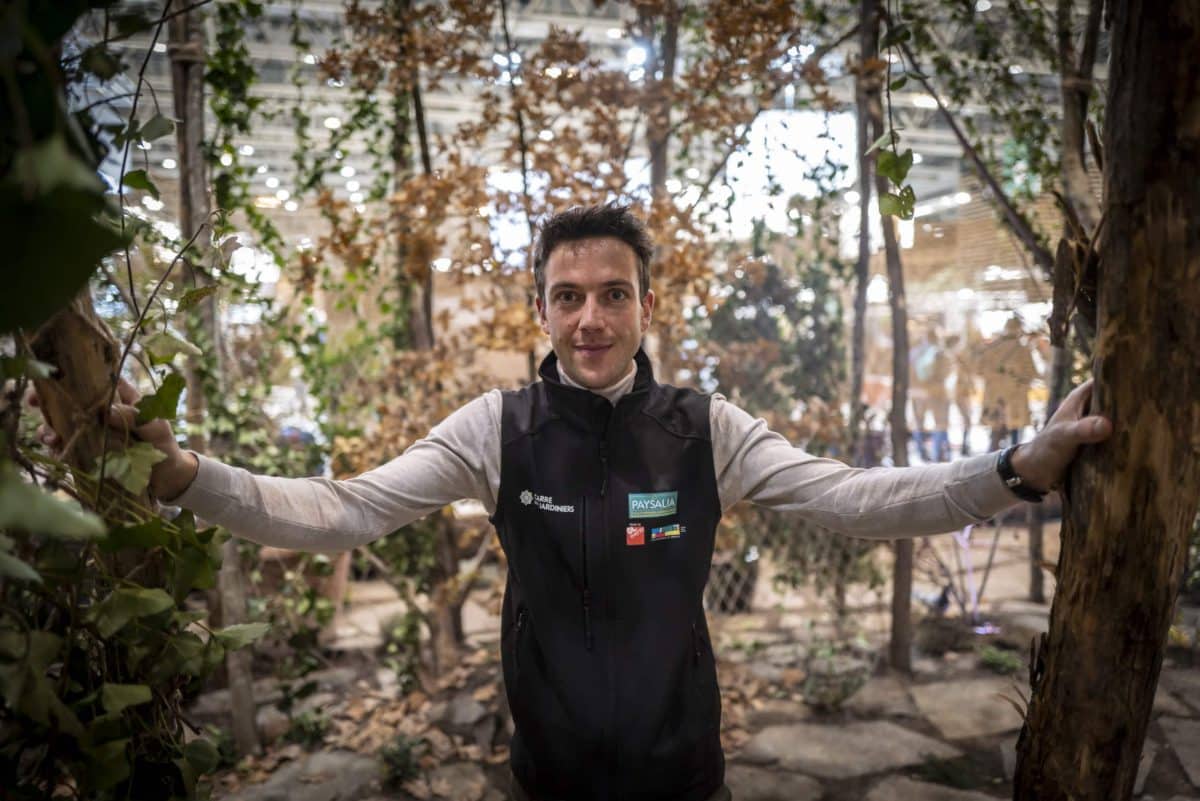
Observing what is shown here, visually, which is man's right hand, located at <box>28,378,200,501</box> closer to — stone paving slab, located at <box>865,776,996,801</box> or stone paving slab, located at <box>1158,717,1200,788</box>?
stone paving slab, located at <box>865,776,996,801</box>

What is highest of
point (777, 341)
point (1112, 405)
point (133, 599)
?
point (777, 341)

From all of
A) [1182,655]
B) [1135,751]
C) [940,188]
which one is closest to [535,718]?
[1135,751]

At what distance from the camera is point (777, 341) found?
477cm

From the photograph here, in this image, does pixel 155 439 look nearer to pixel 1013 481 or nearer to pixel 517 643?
pixel 517 643

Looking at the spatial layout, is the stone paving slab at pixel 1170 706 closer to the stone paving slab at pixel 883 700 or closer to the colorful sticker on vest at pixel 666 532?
the stone paving slab at pixel 883 700

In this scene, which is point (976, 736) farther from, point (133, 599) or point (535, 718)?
Result: point (133, 599)

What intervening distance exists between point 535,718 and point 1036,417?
165 inches

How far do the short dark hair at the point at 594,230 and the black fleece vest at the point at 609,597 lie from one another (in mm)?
290

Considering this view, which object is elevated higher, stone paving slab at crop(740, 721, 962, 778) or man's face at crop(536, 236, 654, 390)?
man's face at crop(536, 236, 654, 390)

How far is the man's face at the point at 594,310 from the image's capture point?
1663 mm

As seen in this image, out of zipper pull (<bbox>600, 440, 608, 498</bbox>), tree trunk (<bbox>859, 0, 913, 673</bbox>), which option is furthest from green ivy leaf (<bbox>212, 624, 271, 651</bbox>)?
tree trunk (<bbox>859, 0, 913, 673</bbox>)

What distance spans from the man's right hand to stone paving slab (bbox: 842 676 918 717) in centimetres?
322

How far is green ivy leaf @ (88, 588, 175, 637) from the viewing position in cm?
93

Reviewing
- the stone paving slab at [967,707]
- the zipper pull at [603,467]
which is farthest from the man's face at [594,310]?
the stone paving slab at [967,707]
